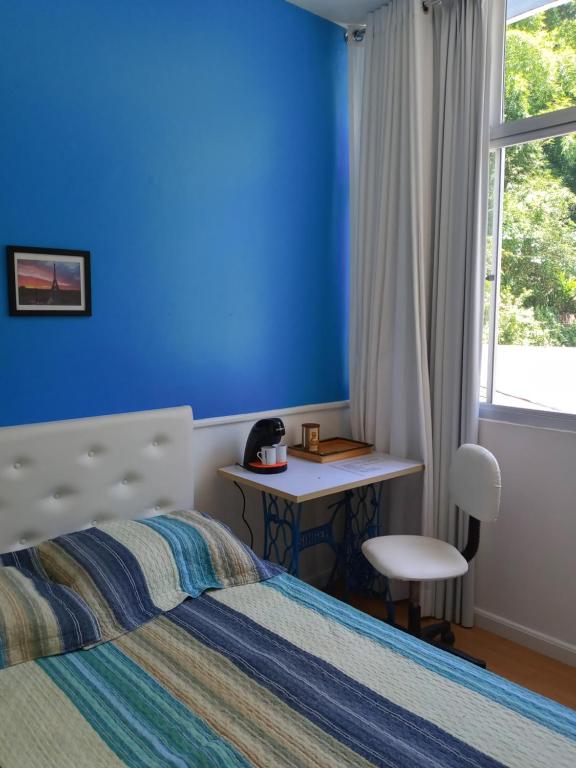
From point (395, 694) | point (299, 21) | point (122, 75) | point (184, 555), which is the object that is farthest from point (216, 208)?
point (395, 694)

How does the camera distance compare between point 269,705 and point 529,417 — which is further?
point 529,417

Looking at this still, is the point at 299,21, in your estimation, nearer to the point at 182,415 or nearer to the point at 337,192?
the point at 337,192

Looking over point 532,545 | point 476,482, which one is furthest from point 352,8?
point 532,545

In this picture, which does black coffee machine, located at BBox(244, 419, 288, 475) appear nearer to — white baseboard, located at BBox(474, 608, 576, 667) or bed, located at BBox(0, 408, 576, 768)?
bed, located at BBox(0, 408, 576, 768)

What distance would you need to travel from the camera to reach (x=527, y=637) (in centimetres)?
264

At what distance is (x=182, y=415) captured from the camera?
240 centimetres

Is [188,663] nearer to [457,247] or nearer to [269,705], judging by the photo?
[269,705]

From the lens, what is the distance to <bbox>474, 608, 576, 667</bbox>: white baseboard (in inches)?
98.9

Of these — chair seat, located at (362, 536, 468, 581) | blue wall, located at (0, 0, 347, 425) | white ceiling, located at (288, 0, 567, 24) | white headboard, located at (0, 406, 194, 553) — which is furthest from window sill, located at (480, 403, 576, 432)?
white ceiling, located at (288, 0, 567, 24)

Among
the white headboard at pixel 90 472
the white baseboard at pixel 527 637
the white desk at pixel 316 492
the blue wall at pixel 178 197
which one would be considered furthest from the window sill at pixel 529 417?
the white headboard at pixel 90 472

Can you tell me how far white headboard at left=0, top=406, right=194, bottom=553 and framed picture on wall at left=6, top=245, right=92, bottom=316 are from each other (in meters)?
0.40

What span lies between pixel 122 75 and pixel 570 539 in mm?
2487

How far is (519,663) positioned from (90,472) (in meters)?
1.87

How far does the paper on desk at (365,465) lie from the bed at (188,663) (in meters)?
0.63
